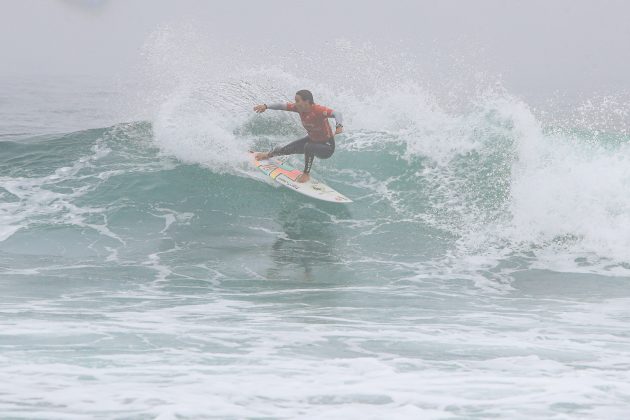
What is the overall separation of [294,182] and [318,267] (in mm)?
3333

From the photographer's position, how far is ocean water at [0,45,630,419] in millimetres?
4918

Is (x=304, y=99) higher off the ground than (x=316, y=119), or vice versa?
(x=304, y=99)

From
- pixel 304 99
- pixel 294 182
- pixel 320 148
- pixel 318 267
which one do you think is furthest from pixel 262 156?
pixel 318 267

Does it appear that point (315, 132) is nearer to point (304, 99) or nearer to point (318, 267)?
point (304, 99)

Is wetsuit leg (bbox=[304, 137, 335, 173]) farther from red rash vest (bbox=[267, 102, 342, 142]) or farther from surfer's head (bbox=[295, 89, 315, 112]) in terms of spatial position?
surfer's head (bbox=[295, 89, 315, 112])

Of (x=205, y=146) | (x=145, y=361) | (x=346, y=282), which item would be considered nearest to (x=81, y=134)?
(x=205, y=146)

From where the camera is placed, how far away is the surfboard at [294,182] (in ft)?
42.6

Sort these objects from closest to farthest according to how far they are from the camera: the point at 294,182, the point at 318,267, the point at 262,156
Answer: the point at 318,267 < the point at 294,182 < the point at 262,156

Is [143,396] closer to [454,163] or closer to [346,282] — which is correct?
[346,282]

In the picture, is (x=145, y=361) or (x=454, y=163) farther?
→ (x=454, y=163)

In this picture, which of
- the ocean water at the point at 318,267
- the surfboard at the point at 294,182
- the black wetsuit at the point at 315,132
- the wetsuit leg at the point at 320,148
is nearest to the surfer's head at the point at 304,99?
the black wetsuit at the point at 315,132

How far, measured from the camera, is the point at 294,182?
1320 cm

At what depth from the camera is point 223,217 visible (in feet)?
40.7

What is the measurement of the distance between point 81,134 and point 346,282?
33.9ft
